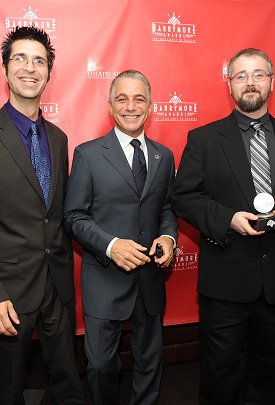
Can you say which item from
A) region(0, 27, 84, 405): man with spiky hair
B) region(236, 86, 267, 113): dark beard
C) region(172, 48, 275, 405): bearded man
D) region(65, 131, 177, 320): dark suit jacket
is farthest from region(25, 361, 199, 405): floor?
region(236, 86, 267, 113): dark beard

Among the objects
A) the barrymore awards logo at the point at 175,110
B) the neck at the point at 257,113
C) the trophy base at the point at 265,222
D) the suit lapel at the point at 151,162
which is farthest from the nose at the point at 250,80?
the barrymore awards logo at the point at 175,110

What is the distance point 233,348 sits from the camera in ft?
7.04

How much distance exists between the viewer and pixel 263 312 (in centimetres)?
211

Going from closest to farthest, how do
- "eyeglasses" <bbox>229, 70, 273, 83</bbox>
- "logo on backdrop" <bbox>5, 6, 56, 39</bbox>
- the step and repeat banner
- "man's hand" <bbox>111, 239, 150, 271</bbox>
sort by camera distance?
"man's hand" <bbox>111, 239, 150, 271</bbox>
"eyeglasses" <bbox>229, 70, 273, 83</bbox>
"logo on backdrop" <bbox>5, 6, 56, 39</bbox>
the step and repeat banner

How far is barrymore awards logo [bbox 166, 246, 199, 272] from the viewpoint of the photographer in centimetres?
302

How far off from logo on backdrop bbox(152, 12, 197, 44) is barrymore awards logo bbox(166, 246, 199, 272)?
1411 mm

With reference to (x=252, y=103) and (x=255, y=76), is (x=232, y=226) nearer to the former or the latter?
(x=252, y=103)

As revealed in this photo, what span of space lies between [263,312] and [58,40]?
6.44 ft

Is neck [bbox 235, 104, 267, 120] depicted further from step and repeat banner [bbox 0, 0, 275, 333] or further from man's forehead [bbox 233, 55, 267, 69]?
step and repeat banner [bbox 0, 0, 275, 333]

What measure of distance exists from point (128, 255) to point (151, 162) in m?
0.53

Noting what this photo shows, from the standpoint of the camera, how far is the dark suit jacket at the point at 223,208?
2.03m

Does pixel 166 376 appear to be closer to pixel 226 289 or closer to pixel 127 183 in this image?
pixel 226 289

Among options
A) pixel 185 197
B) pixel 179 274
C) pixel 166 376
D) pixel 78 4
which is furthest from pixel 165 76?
pixel 166 376

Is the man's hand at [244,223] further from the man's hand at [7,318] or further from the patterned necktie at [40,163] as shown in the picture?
the man's hand at [7,318]
